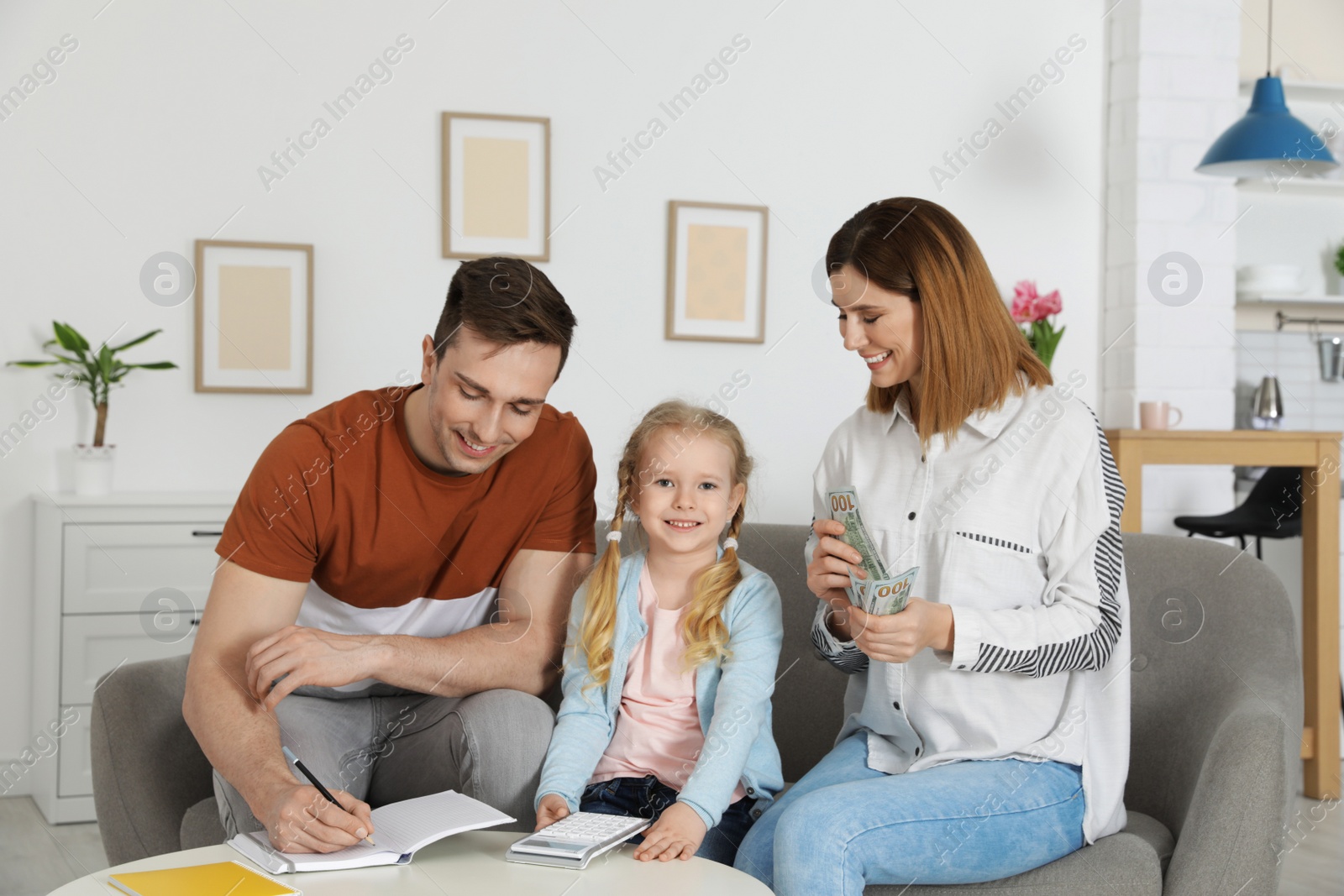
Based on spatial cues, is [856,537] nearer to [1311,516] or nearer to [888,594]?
[888,594]

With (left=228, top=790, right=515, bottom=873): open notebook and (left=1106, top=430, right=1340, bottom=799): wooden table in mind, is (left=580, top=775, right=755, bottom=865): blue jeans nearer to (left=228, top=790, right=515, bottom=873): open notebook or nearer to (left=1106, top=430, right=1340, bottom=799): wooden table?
(left=228, top=790, right=515, bottom=873): open notebook

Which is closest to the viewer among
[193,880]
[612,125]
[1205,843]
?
[193,880]

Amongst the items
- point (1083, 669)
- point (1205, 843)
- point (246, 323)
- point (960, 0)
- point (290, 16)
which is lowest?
point (1205, 843)

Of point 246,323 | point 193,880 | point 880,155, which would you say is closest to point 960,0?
point 880,155

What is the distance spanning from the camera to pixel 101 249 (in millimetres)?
3602

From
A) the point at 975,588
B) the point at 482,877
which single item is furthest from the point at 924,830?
the point at 482,877

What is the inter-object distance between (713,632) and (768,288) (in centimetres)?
237

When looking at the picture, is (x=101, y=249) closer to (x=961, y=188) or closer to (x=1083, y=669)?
(x=961, y=188)

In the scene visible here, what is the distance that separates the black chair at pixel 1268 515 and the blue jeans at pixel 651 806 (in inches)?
98.8

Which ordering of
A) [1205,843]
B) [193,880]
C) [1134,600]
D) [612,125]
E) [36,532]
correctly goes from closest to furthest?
[193,880] → [1205,843] → [1134,600] → [36,532] → [612,125]

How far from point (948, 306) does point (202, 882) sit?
1232 millimetres

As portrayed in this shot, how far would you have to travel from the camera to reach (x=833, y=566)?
1.72 m

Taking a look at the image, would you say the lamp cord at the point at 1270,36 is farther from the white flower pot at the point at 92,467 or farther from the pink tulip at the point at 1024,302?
the white flower pot at the point at 92,467

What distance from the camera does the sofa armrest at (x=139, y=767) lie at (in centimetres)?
189
